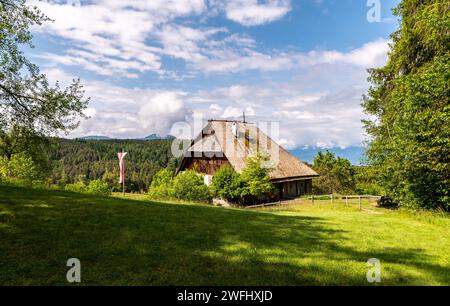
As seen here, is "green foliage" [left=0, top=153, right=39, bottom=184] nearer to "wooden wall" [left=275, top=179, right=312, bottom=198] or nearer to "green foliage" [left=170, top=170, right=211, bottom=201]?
"green foliage" [left=170, top=170, right=211, bottom=201]

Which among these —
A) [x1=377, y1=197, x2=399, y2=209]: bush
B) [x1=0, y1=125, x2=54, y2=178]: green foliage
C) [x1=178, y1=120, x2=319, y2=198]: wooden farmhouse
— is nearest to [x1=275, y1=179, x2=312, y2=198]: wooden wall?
[x1=178, y1=120, x2=319, y2=198]: wooden farmhouse

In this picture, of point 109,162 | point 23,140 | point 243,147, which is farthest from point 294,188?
point 109,162

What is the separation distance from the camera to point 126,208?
10.2m

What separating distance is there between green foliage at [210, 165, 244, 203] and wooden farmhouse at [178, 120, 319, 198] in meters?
1.19

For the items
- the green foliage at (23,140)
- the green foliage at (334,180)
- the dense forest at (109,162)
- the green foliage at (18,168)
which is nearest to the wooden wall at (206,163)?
the green foliage at (334,180)

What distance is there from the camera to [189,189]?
29.6 m

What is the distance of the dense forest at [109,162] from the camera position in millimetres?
128000

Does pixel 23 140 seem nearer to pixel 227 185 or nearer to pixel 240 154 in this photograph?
pixel 227 185

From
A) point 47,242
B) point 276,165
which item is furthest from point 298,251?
point 276,165

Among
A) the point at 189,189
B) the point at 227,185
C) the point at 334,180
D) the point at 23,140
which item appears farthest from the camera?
the point at 334,180

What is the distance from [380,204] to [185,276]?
2484cm

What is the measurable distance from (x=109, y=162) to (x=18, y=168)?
13613 centimetres

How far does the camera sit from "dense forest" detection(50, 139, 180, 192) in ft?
420
